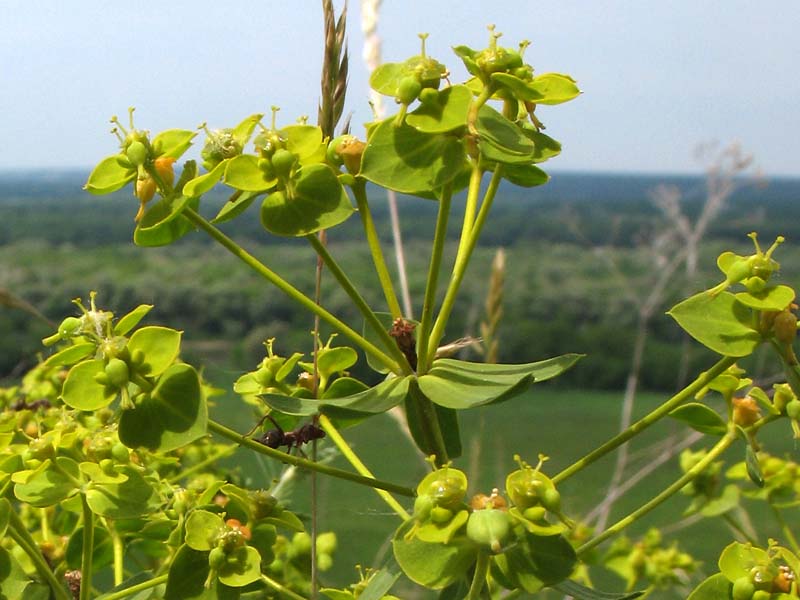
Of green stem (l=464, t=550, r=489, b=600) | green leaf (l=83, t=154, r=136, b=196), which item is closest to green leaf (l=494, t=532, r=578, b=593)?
green stem (l=464, t=550, r=489, b=600)

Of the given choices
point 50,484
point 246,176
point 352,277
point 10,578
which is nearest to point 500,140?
point 246,176

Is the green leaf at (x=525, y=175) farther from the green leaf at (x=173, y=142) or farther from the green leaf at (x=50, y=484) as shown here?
the green leaf at (x=50, y=484)

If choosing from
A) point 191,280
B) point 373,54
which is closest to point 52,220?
point 191,280

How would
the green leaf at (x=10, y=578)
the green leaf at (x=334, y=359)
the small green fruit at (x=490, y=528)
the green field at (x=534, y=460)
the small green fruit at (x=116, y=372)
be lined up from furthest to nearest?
the green field at (x=534, y=460) → the green leaf at (x=334, y=359) → the green leaf at (x=10, y=578) → the small green fruit at (x=116, y=372) → the small green fruit at (x=490, y=528)

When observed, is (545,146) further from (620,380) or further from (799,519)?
(620,380)

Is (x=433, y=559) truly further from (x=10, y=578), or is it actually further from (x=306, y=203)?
(x=10, y=578)

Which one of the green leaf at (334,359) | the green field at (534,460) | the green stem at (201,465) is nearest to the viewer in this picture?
the green leaf at (334,359)

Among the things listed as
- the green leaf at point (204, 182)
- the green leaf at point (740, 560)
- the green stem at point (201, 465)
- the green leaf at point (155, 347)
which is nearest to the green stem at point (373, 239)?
the green leaf at point (204, 182)
